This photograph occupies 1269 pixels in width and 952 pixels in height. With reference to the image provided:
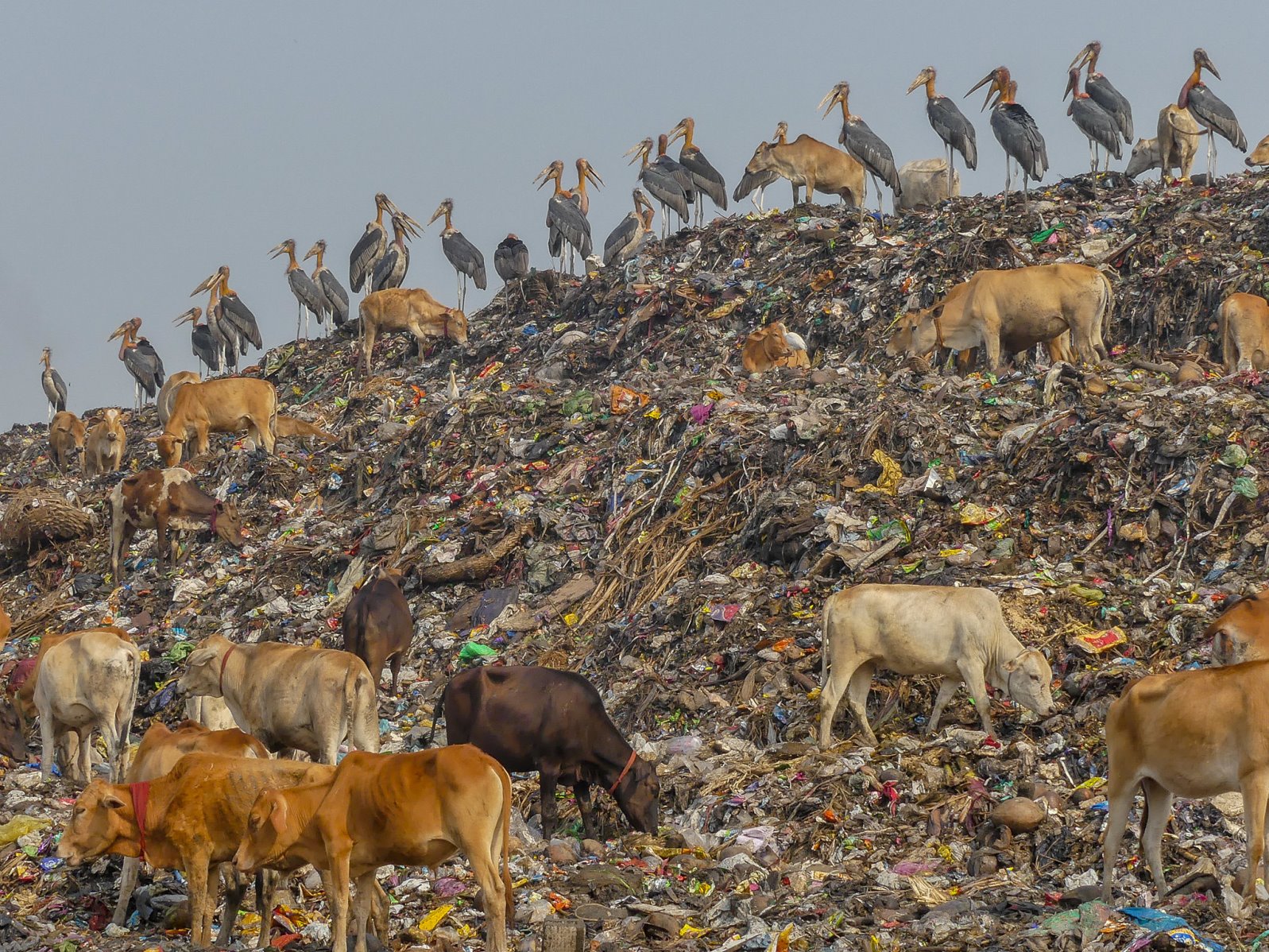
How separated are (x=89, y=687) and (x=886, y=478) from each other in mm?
7665

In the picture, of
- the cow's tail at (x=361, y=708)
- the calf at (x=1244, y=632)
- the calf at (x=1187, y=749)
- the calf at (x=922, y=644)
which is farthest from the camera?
the calf at (x=922, y=644)

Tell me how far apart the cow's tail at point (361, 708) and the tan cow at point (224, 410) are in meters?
12.0

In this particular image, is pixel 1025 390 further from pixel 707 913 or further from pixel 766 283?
pixel 707 913

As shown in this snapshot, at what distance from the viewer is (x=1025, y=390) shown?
17.2 m

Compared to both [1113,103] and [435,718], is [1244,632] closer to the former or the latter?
[435,718]

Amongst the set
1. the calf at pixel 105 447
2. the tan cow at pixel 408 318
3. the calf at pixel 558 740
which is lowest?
the calf at pixel 558 740

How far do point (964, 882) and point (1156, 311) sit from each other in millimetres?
13554

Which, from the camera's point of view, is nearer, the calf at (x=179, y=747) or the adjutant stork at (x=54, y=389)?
the calf at (x=179, y=747)

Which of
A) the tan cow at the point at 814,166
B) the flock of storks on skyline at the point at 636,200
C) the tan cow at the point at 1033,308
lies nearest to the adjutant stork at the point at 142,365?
the flock of storks on skyline at the point at 636,200

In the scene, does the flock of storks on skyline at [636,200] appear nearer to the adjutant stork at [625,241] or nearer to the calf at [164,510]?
the adjutant stork at [625,241]

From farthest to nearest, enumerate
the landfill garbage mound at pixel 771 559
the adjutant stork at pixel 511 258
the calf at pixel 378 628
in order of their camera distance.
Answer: the adjutant stork at pixel 511 258
the calf at pixel 378 628
the landfill garbage mound at pixel 771 559

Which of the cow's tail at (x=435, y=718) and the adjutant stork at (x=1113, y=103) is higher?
the adjutant stork at (x=1113, y=103)

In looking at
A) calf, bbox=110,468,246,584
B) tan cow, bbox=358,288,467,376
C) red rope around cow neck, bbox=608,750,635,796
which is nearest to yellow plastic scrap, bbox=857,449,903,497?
red rope around cow neck, bbox=608,750,635,796

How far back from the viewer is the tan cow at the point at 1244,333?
688 inches
